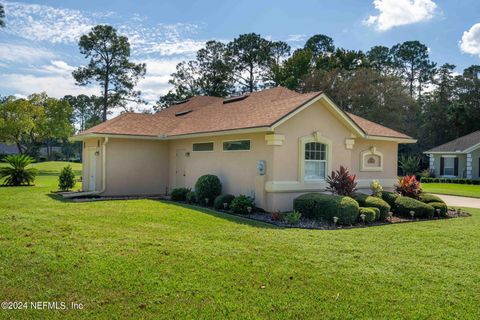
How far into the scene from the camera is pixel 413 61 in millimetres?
59156

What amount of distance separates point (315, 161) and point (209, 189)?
405 cm

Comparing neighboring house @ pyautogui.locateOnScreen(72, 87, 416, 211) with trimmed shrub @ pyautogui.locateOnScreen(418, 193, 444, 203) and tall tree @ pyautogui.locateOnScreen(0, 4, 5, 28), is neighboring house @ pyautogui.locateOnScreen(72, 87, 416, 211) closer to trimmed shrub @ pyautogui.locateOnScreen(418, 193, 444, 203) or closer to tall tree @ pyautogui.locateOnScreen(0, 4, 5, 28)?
trimmed shrub @ pyautogui.locateOnScreen(418, 193, 444, 203)

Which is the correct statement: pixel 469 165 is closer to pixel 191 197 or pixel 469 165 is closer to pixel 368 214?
pixel 368 214

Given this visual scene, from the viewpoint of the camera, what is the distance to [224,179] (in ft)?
48.5

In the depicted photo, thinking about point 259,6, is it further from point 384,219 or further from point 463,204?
point 463,204

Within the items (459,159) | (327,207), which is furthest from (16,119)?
(459,159)

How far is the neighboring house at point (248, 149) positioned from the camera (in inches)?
510

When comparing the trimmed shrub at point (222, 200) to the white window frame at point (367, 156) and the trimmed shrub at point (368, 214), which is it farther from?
the white window frame at point (367, 156)

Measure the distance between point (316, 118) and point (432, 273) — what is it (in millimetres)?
8363

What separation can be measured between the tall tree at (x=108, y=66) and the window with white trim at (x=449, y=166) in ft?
107

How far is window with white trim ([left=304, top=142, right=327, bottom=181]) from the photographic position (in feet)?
44.6

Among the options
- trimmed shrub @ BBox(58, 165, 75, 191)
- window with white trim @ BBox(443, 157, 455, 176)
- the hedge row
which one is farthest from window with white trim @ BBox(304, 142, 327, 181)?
window with white trim @ BBox(443, 157, 455, 176)

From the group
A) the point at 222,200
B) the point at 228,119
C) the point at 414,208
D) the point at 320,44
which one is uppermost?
the point at 320,44

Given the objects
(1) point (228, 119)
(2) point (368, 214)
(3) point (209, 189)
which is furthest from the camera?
(1) point (228, 119)
